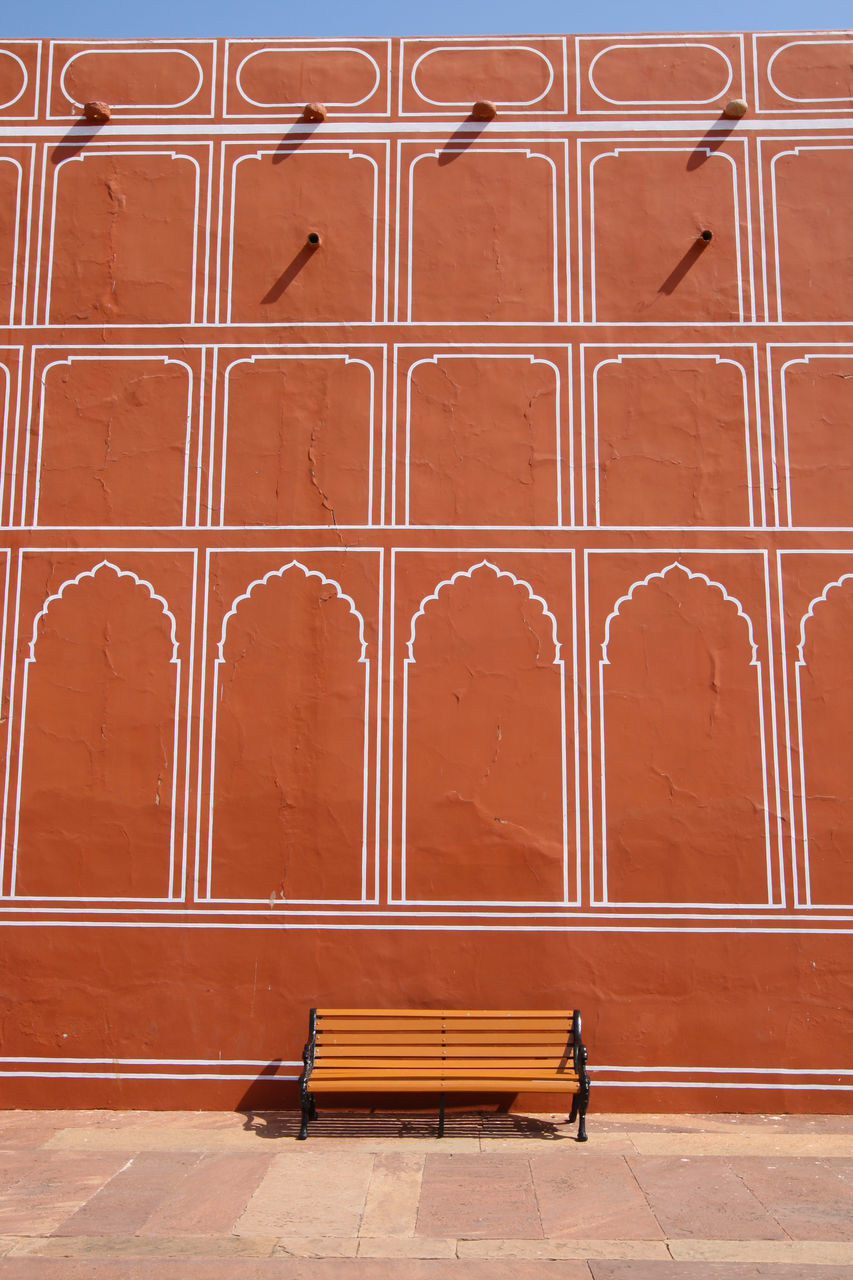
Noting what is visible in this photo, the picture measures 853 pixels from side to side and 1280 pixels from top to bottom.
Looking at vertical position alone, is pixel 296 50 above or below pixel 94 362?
above

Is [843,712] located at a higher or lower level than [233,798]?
higher

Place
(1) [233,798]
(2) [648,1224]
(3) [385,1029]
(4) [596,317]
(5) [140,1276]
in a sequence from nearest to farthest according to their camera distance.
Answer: (5) [140,1276] < (2) [648,1224] < (3) [385,1029] < (1) [233,798] < (4) [596,317]

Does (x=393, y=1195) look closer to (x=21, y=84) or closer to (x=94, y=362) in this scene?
(x=94, y=362)

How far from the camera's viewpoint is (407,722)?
7.38 metres

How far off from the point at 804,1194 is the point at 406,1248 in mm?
2032

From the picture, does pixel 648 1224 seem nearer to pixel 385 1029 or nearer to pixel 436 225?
pixel 385 1029

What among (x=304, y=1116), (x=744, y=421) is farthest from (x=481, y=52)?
(x=304, y=1116)

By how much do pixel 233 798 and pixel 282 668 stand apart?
2.87 ft

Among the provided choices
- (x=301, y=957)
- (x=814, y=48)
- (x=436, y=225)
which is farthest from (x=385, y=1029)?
(x=814, y=48)

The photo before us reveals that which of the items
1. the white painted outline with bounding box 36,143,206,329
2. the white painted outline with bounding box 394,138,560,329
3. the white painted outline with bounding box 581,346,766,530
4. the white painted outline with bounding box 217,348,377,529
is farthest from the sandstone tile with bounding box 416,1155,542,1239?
the white painted outline with bounding box 36,143,206,329

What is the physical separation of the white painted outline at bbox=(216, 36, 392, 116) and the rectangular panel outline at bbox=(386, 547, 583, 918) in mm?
3205

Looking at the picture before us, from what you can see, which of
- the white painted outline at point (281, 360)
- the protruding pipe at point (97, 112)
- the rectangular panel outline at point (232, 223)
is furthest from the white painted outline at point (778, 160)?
the protruding pipe at point (97, 112)

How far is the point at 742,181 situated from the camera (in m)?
8.03

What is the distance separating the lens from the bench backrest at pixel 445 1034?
672 cm
